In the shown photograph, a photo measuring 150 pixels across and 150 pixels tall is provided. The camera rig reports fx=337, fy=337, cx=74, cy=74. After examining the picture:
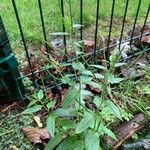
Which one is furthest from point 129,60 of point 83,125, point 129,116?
point 83,125

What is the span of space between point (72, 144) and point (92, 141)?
0.20 m

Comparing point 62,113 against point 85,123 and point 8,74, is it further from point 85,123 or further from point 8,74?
point 8,74

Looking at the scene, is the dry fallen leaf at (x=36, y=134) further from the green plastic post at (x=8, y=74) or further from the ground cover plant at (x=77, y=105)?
the green plastic post at (x=8, y=74)

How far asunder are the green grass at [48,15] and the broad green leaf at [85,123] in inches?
57.9

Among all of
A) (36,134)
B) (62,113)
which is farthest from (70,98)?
(36,134)

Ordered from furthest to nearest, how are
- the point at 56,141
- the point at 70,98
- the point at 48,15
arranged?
1. the point at 48,15
2. the point at 56,141
3. the point at 70,98

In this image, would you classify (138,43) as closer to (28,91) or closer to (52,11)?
(52,11)

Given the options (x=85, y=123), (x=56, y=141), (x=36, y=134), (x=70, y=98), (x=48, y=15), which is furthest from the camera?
(x=48, y=15)

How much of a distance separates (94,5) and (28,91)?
1.36 m

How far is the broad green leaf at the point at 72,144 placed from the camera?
159 cm

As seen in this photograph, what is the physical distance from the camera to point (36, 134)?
2104mm

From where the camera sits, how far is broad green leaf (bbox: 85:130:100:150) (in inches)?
56.0

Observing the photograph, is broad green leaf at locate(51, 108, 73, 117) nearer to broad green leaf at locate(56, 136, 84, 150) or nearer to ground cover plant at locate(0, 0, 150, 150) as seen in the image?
ground cover plant at locate(0, 0, 150, 150)

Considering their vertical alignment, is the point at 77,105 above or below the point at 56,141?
above
